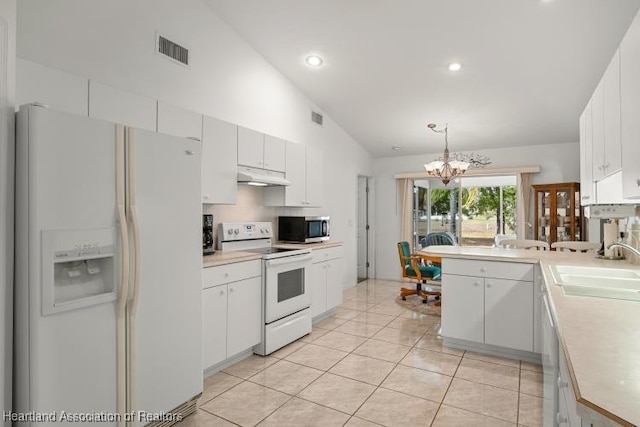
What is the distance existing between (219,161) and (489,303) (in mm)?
2677

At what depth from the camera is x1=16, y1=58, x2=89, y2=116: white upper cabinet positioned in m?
2.11

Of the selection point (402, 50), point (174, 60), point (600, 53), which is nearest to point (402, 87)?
point (402, 50)

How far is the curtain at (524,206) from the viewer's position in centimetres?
583

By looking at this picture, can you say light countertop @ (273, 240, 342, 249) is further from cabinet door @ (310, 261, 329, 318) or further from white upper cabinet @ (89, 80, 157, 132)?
white upper cabinet @ (89, 80, 157, 132)

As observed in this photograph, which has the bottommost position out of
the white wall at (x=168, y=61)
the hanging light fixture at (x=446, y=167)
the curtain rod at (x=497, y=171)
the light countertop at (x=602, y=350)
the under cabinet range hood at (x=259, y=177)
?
the light countertop at (x=602, y=350)

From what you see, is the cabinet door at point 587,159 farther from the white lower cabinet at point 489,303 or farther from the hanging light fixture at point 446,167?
the hanging light fixture at point 446,167

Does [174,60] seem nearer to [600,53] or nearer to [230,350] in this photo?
A: [230,350]

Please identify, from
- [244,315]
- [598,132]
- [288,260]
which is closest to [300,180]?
[288,260]

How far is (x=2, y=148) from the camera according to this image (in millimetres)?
1609

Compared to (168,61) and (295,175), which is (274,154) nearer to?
(295,175)

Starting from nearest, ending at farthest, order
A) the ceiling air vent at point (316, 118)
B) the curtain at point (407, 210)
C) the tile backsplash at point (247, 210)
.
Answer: the tile backsplash at point (247, 210), the ceiling air vent at point (316, 118), the curtain at point (407, 210)

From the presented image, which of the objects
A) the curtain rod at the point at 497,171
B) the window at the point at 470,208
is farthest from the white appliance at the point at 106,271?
the window at the point at 470,208

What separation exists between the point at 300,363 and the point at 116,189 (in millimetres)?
2085

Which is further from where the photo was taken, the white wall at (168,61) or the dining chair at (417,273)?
the dining chair at (417,273)
